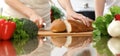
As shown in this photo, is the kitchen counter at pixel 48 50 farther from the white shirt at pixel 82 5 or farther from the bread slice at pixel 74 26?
the white shirt at pixel 82 5

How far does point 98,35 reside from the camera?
1.53 metres

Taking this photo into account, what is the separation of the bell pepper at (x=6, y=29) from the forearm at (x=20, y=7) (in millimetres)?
335

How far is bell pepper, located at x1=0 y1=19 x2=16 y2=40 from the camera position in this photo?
1.38 metres

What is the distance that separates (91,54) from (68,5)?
1026 millimetres

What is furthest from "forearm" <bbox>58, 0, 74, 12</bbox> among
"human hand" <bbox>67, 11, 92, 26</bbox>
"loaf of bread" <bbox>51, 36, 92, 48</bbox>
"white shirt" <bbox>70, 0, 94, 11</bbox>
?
"white shirt" <bbox>70, 0, 94, 11</bbox>

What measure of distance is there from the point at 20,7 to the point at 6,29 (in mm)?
417

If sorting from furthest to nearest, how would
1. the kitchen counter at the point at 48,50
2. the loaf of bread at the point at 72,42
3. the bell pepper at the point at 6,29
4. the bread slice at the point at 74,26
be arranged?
1. the bread slice at the point at 74,26
2. the bell pepper at the point at 6,29
3. the loaf of bread at the point at 72,42
4. the kitchen counter at the point at 48,50

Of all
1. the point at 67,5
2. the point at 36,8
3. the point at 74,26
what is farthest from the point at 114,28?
the point at 36,8

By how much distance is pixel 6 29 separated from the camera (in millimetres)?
1393

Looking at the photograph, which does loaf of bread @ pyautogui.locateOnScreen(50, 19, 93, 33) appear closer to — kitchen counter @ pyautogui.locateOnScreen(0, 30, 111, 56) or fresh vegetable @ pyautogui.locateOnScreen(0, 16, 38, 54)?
fresh vegetable @ pyautogui.locateOnScreen(0, 16, 38, 54)

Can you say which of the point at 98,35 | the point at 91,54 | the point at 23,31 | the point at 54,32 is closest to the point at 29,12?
the point at 54,32

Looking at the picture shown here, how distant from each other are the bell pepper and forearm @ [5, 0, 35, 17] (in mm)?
335

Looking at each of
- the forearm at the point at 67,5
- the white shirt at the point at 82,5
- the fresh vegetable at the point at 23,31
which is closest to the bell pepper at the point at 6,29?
the fresh vegetable at the point at 23,31

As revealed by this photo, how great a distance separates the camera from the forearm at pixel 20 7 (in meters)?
1.77
